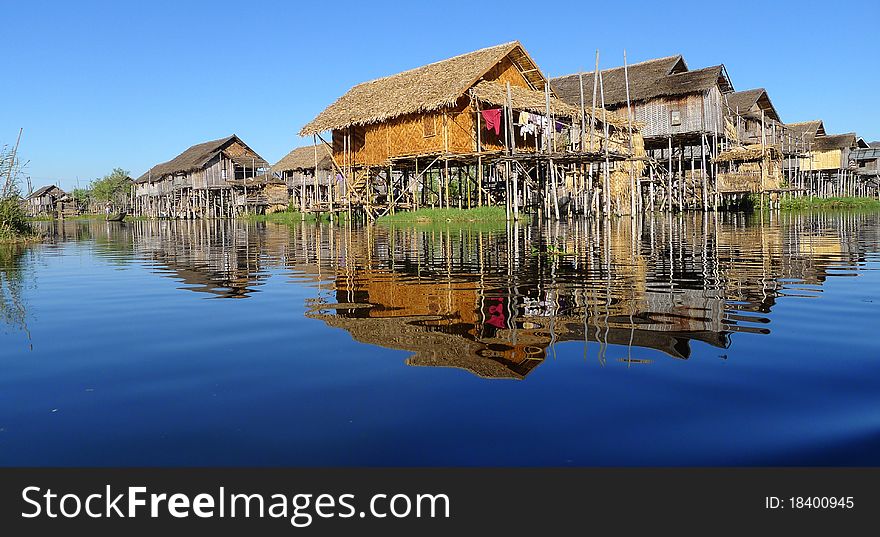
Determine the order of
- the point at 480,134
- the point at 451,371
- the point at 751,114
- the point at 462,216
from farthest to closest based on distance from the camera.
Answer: the point at 751,114 → the point at 480,134 → the point at 462,216 → the point at 451,371

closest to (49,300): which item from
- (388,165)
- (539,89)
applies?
(388,165)

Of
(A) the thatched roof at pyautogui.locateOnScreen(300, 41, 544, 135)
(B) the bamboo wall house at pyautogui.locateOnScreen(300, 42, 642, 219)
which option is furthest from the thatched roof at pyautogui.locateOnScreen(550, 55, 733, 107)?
(A) the thatched roof at pyautogui.locateOnScreen(300, 41, 544, 135)

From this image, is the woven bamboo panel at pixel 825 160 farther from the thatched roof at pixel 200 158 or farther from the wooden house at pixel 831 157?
the thatched roof at pixel 200 158

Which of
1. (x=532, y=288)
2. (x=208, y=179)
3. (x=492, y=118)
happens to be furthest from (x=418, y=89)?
(x=208, y=179)

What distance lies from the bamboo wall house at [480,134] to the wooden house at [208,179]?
24778 millimetres

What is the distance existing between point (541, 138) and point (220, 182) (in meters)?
34.5

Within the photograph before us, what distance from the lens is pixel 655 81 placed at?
37.6m

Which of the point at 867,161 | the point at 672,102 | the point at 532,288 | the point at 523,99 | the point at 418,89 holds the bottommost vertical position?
the point at 532,288

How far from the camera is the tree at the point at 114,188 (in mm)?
91688

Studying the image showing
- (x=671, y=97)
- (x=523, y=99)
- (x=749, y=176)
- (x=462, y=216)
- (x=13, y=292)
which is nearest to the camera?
(x=13, y=292)

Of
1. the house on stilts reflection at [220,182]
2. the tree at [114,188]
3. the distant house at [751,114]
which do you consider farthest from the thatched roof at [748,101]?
the tree at [114,188]

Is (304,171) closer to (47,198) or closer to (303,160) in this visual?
(303,160)

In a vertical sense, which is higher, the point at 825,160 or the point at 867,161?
the point at 867,161

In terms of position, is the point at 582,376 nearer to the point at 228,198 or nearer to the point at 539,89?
the point at 539,89
